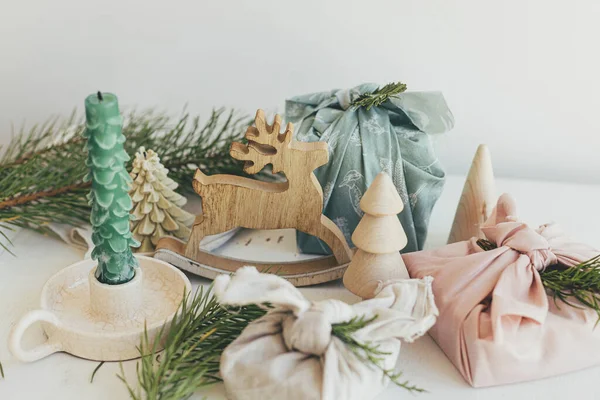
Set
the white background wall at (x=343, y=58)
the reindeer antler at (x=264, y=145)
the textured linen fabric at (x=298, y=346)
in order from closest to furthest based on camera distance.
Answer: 1. the textured linen fabric at (x=298, y=346)
2. the reindeer antler at (x=264, y=145)
3. the white background wall at (x=343, y=58)

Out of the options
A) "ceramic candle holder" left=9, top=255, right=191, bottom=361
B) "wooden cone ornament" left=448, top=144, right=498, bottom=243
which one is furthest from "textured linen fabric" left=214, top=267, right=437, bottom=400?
"wooden cone ornament" left=448, top=144, right=498, bottom=243

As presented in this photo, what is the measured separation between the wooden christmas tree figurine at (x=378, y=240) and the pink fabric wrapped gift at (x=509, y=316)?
4cm

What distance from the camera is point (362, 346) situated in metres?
0.53

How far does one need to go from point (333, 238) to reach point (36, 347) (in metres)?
0.31

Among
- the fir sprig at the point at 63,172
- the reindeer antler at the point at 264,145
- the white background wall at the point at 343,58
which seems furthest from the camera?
the white background wall at the point at 343,58

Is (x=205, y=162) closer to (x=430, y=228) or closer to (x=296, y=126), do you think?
(x=296, y=126)

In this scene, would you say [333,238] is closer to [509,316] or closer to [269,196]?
[269,196]

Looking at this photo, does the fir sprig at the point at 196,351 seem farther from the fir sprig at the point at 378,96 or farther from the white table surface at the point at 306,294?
the fir sprig at the point at 378,96

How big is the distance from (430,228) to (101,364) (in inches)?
17.2

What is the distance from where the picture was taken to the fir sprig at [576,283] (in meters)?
0.61

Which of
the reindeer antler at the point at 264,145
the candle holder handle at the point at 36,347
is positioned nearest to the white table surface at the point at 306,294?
the candle holder handle at the point at 36,347

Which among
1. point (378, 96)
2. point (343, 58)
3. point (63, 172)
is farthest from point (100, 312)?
point (343, 58)

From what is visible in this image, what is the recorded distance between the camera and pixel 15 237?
0.82 meters

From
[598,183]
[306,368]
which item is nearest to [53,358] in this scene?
[306,368]
